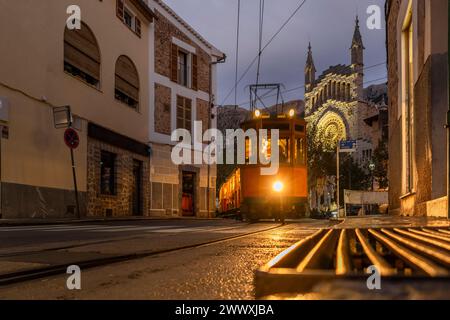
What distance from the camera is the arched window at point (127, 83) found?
21702 mm

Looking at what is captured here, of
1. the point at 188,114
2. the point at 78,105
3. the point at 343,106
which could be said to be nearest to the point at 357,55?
the point at 343,106

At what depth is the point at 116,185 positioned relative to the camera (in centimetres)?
Result: 2089

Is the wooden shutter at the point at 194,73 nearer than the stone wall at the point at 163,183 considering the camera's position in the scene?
No

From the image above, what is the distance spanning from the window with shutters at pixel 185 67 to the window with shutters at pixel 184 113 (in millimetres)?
892

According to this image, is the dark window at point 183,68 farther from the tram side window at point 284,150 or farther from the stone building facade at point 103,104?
the tram side window at point 284,150

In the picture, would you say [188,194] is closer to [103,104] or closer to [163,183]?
[163,183]

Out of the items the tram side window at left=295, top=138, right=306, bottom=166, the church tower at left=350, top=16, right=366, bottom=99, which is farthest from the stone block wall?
the church tower at left=350, top=16, right=366, bottom=99

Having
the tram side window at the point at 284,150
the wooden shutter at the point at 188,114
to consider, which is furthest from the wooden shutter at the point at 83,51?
the wooden shutter at the point at 188,114

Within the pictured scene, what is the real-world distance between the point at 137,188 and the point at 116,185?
2.60 m

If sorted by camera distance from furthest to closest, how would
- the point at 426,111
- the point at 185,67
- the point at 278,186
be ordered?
the point at 185,67
the point at 278,186
the point at 426,111

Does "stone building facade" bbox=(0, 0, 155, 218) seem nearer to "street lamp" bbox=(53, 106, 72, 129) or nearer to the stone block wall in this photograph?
"street lamp" bbox=(53, 106, 72, 129)

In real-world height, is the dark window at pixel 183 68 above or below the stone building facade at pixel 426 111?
above

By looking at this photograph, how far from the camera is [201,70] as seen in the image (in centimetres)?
2906
